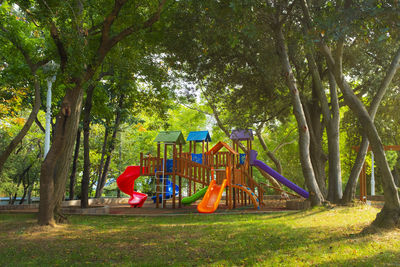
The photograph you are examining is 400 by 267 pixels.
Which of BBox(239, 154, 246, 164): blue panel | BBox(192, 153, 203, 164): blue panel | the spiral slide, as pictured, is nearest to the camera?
the spiral slide

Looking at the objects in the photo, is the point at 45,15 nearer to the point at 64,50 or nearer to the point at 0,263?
the point at 64,50

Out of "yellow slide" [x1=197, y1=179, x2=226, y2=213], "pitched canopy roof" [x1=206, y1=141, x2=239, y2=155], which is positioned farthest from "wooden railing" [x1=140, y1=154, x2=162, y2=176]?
"yellow slide" [x1=197, y1=179, x2=226, y2=213]

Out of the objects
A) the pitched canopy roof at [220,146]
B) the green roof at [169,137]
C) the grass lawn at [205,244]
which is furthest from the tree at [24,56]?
the pitched canopy roof at [220,146]

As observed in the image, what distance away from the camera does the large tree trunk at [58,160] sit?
905cm

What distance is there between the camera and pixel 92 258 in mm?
5887

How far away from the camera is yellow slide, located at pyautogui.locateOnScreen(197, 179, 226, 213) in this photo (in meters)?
13.2

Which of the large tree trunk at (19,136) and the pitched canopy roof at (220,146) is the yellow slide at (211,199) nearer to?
the pitched canopy roof at (220,146)

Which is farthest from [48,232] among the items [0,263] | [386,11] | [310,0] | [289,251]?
[310,0]

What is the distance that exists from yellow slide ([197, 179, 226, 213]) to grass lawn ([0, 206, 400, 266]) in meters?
3.44

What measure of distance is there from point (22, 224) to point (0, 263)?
4180 millimetres

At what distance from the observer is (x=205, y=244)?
6.82 m

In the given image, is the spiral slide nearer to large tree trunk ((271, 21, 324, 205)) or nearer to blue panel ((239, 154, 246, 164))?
blue panel ((239, 154, 246, 164))

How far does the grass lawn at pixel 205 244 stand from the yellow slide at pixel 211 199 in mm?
3443

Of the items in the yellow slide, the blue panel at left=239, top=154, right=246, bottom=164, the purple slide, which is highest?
the blue panel at left=239, top=154, right=246, bottom=164
